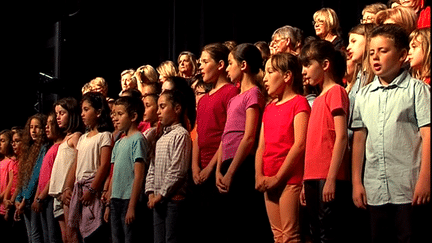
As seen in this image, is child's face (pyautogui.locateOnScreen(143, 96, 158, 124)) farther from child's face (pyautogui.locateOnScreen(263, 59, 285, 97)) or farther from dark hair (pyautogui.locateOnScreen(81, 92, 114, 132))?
child's face (pyautogui.locateOnScreen(263, 59, 285, 97))

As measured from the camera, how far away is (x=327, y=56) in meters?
3.30

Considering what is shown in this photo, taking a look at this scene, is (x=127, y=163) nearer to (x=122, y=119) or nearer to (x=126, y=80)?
(x=122, y=119)

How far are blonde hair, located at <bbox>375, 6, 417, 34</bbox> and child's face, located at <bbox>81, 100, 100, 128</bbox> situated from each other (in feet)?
6.62

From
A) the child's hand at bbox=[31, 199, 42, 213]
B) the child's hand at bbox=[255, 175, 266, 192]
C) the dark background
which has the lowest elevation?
the child's hand at bbox=[31, 199, 42, 213]

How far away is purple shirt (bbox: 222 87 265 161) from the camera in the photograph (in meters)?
3.71

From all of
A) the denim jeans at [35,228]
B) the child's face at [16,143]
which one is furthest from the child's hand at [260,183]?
the child's face at [16,143]

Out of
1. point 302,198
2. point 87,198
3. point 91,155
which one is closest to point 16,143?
point 91,155

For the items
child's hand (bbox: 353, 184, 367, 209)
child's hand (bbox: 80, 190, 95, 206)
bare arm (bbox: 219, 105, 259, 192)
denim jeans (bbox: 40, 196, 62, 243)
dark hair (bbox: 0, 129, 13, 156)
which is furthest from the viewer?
dark hair (bbox: 0, 129, 13, 156)

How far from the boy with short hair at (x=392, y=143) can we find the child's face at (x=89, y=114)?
93.0 inches

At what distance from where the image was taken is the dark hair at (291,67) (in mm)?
3547

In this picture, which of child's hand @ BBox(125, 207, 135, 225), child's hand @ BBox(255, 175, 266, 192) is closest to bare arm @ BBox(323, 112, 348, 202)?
child's hand @ BBox(255, 175, 266, 192)

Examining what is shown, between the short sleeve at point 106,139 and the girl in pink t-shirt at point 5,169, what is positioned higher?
the short sleeve at point 106,139

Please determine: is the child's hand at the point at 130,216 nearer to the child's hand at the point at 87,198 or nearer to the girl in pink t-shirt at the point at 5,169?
the child's hand at the point at 87,198

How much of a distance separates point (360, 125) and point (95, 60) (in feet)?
16.6
